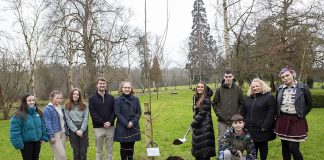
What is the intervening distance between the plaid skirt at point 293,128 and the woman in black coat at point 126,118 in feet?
8.17

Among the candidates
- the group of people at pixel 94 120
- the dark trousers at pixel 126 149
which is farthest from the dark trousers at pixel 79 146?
the dark trousers at pixel 126 149

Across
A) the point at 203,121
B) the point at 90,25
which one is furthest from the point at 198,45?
the point at 203,121

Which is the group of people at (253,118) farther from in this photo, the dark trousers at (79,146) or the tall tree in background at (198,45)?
the tall tree in background at (198,45)

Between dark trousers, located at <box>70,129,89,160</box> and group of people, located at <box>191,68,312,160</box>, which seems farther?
dark trousers, located at <box>70,129,89,160</box>

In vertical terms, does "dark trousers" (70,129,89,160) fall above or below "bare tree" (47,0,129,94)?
below

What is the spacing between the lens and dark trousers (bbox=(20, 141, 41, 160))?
5.15 m

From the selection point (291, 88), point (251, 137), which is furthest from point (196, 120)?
point (291, 88)

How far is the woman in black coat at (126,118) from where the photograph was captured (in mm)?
5570

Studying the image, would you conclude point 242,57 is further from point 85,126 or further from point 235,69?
point 85,126

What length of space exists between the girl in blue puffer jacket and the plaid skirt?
3.99 meters

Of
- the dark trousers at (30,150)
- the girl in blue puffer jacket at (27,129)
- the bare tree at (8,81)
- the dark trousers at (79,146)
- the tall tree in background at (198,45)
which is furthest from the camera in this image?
the tall tree in background at (198,45)

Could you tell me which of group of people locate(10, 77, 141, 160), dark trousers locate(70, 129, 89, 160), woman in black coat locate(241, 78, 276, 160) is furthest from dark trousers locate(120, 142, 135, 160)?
woman in black coat locate(241, 78, 276, 160)

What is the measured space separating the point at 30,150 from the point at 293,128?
4276mm

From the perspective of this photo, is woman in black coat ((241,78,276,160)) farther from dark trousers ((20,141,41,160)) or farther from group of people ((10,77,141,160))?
dark trousers ((20,141,41,160))
